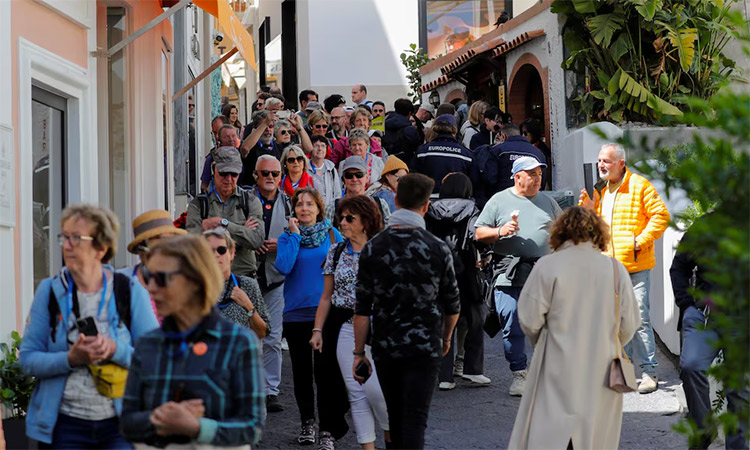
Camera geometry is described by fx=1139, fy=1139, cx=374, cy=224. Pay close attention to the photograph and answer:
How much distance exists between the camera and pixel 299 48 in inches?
1300

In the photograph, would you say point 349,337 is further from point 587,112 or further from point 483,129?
point 587,112

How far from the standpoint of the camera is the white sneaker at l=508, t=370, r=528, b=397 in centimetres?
998

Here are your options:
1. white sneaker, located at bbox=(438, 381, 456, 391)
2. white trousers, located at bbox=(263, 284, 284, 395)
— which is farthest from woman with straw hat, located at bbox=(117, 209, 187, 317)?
white sneaker, located at bbox=(438, 381, 456, 391)

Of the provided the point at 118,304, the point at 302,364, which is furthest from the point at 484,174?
the point at 118,304

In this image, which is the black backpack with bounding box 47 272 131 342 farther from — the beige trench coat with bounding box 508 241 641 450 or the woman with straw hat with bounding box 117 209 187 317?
the beige trench coat with bounding box 508 241 641 450

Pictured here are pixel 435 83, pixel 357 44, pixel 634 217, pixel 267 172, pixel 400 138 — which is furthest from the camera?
pixel 357 44

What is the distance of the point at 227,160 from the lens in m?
9.09

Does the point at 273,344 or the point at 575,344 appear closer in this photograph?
the point at 575,344

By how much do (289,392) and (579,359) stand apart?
4.10m

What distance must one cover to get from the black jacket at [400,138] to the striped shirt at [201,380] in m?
11.9

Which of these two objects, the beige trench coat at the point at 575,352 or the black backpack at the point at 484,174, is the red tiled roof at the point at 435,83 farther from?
the beige trench coat at the point at 575,352

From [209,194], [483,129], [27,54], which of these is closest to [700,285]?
[209,194]

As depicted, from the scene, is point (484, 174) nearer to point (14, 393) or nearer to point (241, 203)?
point (241, 203)

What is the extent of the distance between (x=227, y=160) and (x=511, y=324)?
2.83 meters
